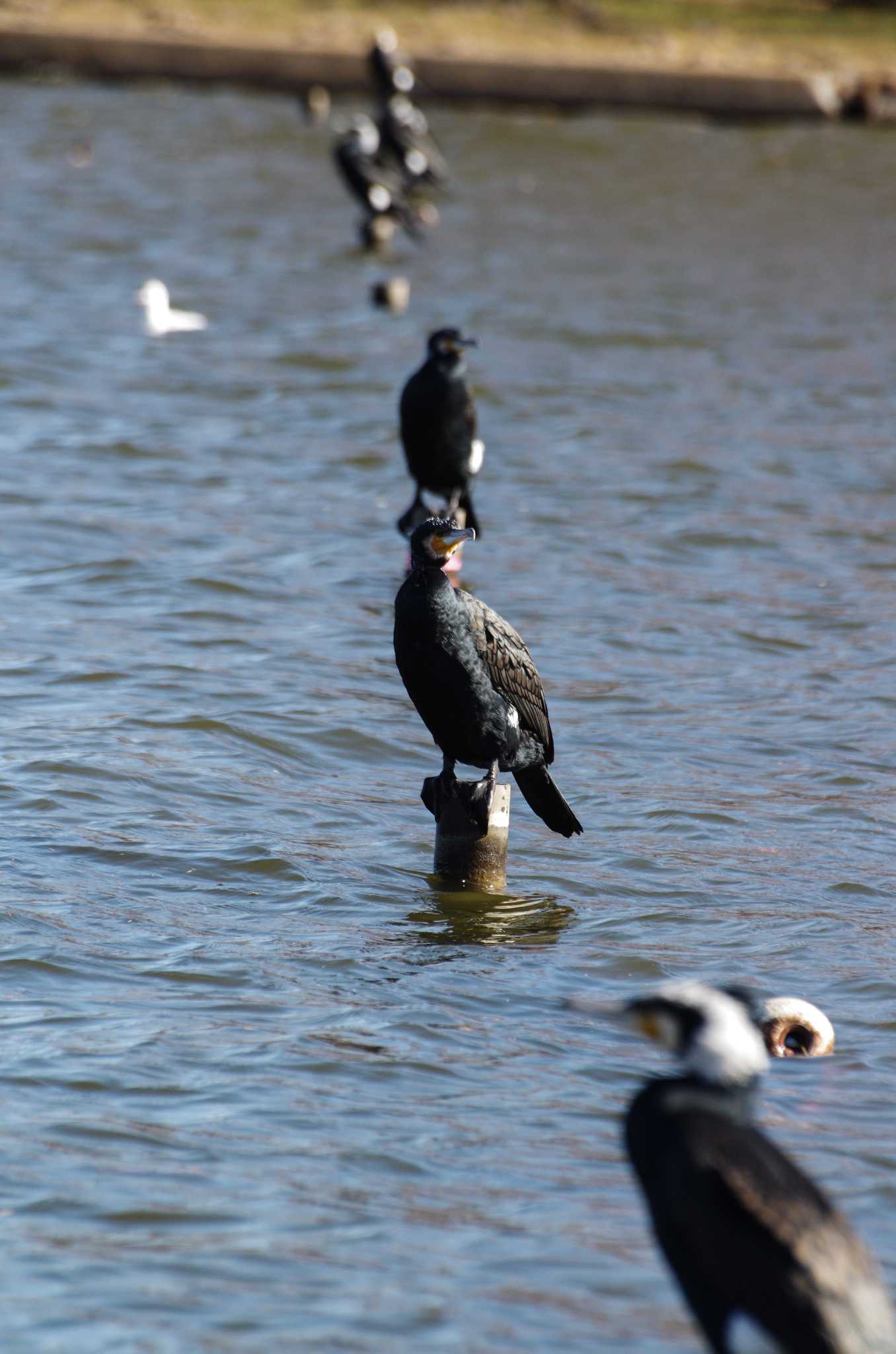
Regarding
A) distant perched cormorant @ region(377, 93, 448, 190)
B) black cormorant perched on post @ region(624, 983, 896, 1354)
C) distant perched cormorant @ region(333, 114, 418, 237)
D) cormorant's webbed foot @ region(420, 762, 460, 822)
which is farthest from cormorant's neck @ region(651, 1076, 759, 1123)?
distant perched cormorant @ region(377, 93, 448, 190)

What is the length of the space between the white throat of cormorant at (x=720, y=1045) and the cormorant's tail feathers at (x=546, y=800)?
2.89 metres

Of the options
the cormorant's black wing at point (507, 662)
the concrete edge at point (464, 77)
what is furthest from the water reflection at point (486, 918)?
the concrete edge at point (464, 77)

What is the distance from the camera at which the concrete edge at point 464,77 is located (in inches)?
1025

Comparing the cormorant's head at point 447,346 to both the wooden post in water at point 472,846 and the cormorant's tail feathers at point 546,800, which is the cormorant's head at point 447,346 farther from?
the wooden post in water at point 472,846

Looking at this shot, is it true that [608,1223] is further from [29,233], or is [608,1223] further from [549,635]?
[29,233]

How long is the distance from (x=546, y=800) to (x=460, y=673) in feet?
2.15

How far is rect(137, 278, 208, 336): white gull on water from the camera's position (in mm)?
15062

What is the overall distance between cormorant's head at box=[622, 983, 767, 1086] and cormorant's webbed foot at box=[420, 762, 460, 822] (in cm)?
255

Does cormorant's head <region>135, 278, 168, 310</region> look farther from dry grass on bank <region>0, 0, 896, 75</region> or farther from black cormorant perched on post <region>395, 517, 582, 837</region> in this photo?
dry grass on bank <region>0, 0, 896, 75</region>

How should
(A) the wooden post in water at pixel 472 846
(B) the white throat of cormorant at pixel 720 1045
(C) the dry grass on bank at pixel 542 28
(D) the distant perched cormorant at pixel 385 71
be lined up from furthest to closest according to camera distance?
1. (C) the dry grass on bank at pixel 542 28
2. (D) the distant perched cormorant at pixel 385 71
3. (A) the wooden post in water at pixel 472 846
4. (B) the white throat of cormorant at pixel 720 1045

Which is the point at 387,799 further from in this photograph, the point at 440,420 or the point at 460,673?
the point at 440,420

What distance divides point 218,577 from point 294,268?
915 cm

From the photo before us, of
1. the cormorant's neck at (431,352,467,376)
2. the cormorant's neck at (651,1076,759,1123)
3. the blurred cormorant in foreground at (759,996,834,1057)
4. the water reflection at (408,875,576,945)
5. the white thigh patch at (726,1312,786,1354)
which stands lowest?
the water reflection at (408,875,576,945)

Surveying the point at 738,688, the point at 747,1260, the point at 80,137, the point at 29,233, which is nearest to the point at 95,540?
the point at 738,688
